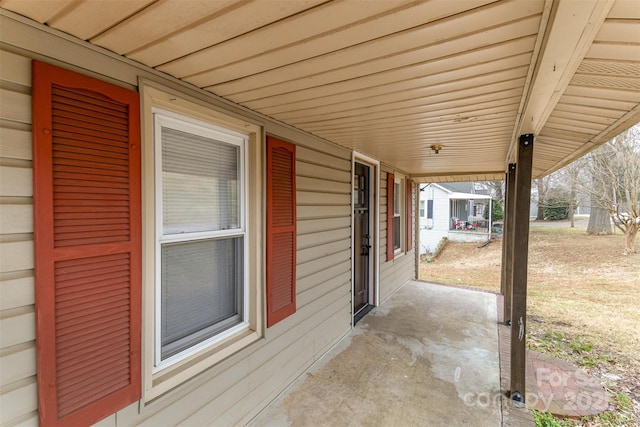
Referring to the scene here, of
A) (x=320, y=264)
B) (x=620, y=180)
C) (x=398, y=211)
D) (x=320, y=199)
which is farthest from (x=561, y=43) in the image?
(x=620, y=180)

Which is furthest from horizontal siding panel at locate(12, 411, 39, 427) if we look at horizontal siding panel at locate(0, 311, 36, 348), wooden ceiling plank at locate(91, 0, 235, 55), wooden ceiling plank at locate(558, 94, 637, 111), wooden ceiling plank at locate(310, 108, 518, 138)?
wooden ceiling plank at locate(558, 94, 637, 111)

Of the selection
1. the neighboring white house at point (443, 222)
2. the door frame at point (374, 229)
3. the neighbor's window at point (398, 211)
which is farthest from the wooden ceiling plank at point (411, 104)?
the neighboring white house at point (443, 222)

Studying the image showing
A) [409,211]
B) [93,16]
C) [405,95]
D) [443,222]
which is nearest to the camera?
[93,16]

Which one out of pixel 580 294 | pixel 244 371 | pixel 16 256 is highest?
pixel 16 256

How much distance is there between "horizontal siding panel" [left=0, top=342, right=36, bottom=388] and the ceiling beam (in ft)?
6.85

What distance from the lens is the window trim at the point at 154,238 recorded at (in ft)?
4.89

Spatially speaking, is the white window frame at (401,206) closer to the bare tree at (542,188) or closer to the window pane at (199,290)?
the window pane at (199,290)

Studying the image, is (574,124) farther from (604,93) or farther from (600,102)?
(604,93)

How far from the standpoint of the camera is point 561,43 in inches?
40.5

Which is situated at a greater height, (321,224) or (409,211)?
(409,211)

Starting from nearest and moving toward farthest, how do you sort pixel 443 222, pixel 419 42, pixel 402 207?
pixel 419 42, pixel 402 207, pixel 443 222

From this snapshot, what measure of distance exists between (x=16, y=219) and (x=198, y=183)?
2.86 feet

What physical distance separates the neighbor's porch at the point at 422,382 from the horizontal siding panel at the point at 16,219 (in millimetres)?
1995

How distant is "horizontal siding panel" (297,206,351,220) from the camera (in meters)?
2.85
